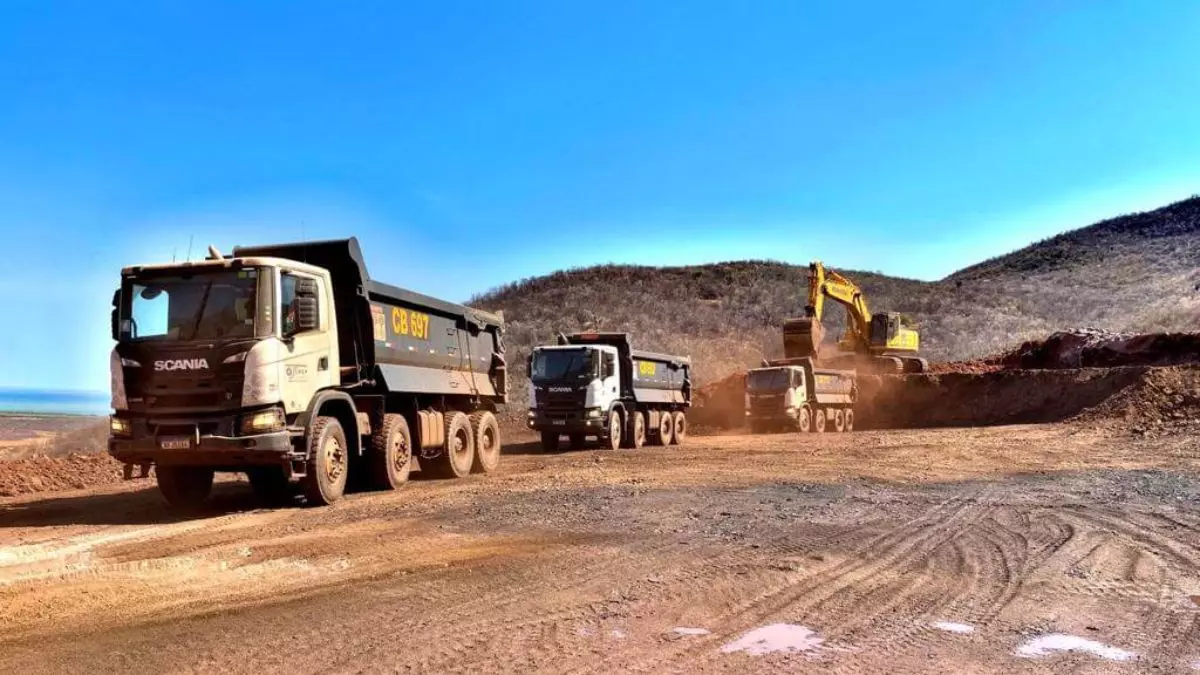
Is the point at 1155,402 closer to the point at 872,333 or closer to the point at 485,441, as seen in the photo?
the point at 872,333

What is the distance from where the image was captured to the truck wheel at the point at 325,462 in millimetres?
11086

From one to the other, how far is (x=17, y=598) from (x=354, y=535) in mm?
3044

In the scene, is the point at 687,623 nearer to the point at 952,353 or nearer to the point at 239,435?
the point at 239,435

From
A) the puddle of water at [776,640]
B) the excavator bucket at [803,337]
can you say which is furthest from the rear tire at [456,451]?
the excavator bucket at [803,337]

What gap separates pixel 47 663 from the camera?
4977 mm

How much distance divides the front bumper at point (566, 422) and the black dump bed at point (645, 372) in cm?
200

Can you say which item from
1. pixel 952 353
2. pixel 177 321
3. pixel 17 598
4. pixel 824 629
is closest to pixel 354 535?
pixel 17 598

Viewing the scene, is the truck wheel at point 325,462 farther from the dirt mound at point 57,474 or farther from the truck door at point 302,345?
the dirt mound at point 57,474

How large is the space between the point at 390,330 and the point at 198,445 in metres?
3.61

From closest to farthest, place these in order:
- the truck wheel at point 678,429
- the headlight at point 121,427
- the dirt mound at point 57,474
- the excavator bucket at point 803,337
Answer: the headlight at point 121,427 < the dirt mound at point 57,474 < the truck wheel at point 678,429 < the excavator bucket at point 803,337

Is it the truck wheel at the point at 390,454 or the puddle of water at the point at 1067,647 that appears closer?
the puddle of water at the point at 1067,647

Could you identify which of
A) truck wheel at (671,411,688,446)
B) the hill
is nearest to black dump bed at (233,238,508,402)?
truck wheel at (671,411,688,446)

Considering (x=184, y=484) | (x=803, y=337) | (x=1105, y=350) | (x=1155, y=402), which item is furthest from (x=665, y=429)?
(x=1105, y=350)

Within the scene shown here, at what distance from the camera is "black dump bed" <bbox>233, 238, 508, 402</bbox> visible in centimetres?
1237
